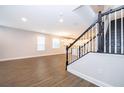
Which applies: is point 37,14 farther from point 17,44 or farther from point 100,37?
point 17,44

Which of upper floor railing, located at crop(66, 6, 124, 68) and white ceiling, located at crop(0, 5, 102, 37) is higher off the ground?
white ceiling, located at crop(0, 5, 102, 37)

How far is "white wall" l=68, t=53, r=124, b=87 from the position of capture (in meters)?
2.26

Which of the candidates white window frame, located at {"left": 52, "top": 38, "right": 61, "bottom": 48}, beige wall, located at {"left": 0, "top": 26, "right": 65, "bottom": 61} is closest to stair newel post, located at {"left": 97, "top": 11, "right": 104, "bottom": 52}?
beige wall, located at {"left": 0, "top": 26, "right": 65, "bottom": 61}

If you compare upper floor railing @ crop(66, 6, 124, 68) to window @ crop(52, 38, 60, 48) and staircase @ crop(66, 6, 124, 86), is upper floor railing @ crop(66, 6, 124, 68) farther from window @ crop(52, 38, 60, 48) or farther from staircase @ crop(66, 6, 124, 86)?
window @ crop(52, 38, 60, 48)

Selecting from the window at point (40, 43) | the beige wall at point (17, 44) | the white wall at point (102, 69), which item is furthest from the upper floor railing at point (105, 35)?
the window at point (40, 43)

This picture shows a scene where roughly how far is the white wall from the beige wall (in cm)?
531

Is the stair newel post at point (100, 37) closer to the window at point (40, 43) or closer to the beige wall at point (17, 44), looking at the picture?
the beige wall at point (17, 44)

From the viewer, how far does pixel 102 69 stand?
8.75ft

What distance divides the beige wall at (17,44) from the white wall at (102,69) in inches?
209

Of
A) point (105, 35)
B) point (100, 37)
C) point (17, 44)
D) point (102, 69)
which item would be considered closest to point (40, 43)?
point (17, 44)

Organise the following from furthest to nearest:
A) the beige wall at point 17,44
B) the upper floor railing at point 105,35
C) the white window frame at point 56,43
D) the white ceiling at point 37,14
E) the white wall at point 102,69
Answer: the white window frame at point 56,43
the beige wall at point 17,44
the white ceiling at point 37,14
the upper floor railing at point 105,35
the white wall at point 102,69

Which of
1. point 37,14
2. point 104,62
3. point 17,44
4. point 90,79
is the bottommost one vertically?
point 90,79

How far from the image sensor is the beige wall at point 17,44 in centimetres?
674

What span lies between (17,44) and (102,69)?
6518 mm
